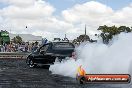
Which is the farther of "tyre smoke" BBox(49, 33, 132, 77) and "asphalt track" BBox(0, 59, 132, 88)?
"asphalt track" BBox(0, 59, 132, 88)

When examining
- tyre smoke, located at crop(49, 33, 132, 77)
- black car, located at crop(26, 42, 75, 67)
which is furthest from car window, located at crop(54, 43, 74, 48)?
tyre smoke, located at crop(49, 33, 132, 77)

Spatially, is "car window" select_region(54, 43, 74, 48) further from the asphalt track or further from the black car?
the asphalt track

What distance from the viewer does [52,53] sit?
22547 millimetres

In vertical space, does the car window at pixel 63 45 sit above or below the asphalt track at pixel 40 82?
above

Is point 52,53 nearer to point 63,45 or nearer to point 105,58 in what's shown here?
point 63,45

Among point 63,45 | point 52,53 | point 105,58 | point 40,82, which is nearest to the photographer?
point 105,58

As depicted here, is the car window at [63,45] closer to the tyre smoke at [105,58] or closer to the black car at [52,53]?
the black car at [52,53]

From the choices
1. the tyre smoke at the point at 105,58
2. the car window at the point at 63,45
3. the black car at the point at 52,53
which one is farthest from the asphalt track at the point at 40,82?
the car window at the point at 63,45

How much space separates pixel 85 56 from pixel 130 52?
444cm

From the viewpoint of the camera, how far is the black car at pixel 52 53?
2194cm

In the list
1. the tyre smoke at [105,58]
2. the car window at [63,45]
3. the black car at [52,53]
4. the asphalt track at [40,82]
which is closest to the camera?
the tyre smoke at [105,58]

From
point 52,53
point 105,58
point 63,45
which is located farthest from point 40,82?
point 63,45

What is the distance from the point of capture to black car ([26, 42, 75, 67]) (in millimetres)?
21944

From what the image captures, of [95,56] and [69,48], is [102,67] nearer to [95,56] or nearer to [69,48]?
[95,56]
